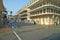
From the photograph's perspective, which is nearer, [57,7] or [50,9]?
[50,9]

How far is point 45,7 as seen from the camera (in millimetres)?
60875

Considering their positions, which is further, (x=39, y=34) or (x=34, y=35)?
(x=39, y=34)

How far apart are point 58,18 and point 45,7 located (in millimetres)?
10057

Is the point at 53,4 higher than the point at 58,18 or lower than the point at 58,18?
higher

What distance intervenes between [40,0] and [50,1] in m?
6.18

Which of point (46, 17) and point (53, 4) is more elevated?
point (53, 4)

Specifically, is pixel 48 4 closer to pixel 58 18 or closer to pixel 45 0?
pixel 45 0

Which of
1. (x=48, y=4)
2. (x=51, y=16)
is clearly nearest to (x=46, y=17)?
(x=51, y=16)

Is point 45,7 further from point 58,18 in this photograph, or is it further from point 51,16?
point 58,18

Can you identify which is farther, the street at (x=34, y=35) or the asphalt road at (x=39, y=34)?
the street at (x=34, y=35)

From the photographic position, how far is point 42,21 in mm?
66250

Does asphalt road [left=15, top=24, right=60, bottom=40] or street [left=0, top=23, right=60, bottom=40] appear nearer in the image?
asphalt road [left=15, top=24, right=60, bottom=40]

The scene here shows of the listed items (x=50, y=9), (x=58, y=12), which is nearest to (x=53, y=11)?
(x=50, y=9)

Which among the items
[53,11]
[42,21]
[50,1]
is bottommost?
[42,21]
